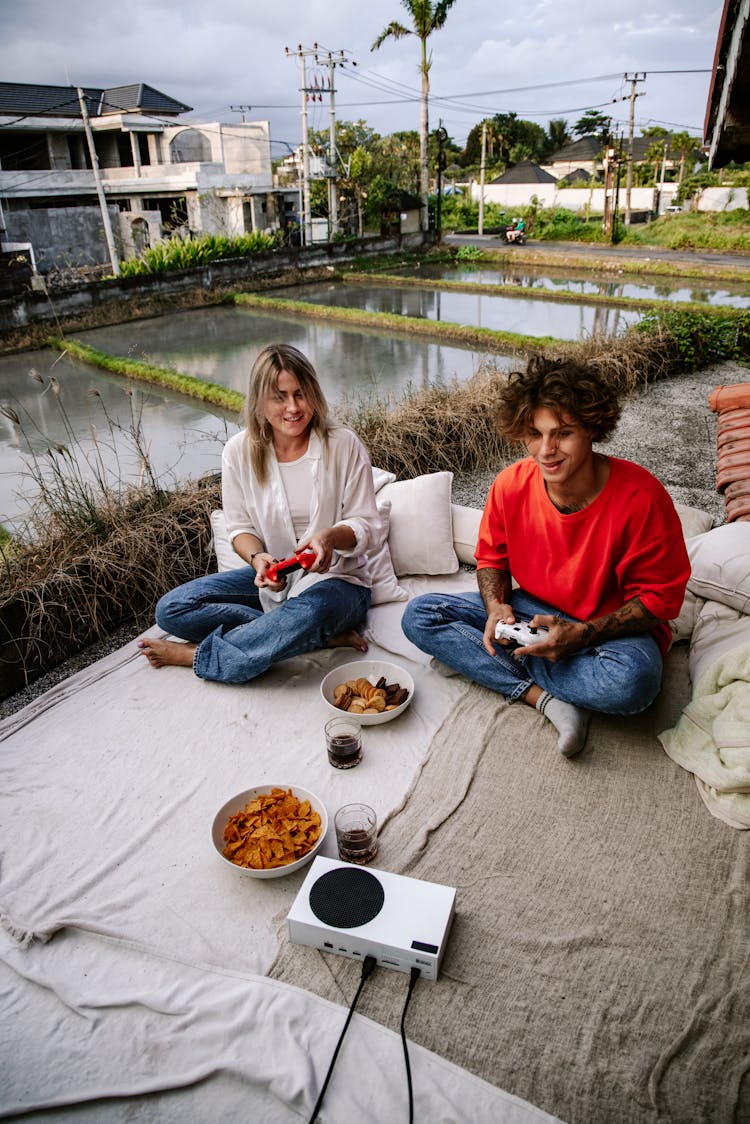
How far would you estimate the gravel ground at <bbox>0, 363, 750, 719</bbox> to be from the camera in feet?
8.72

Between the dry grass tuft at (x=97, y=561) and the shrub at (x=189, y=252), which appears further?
the shrub at (x=189, y=252)

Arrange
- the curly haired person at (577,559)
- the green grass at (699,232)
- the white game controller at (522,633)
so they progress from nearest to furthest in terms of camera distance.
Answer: the curly haired person at (577,559), the white game controller at (522,633), the green grass at (699,232)

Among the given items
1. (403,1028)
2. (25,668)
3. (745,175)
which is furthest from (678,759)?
(745,175)

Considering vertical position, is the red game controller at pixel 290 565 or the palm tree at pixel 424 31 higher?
the palm tree at pixel 424 31

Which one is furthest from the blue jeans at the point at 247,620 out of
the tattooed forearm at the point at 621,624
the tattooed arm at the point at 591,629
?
the tattooed forearm at the point at 621,624

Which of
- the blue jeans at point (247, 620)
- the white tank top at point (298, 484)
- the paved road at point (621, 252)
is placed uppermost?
the paved road at point (621, 252)

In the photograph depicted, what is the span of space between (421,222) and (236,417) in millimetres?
16664

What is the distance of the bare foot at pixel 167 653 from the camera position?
2.43 m

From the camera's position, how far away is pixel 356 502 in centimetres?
241

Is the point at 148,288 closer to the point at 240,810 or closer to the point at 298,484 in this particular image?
the point at 298,484

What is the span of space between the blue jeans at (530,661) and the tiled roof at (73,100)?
64.5 feet

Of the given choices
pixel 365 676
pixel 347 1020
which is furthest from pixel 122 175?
pixel 347 1020

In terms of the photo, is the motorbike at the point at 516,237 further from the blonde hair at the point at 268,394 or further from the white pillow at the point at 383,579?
the blonde hair at the point at 268,394

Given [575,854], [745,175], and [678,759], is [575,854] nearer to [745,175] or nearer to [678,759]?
[678,759]
